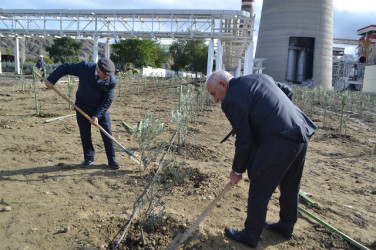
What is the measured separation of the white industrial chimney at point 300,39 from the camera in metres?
29.1

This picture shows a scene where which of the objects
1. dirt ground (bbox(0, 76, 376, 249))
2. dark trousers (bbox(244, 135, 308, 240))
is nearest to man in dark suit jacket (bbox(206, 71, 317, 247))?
dark trousers (bbox(244, 135, 308, 240))

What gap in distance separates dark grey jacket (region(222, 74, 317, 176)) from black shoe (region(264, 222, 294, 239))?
0.81 meters

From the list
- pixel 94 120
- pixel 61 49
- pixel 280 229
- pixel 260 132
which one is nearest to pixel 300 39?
pixel 94 120

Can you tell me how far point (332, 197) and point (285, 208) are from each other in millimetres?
1419

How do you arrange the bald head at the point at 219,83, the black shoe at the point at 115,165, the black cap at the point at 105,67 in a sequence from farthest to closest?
the black shoe at the point at 115,165 → the black cap at the point at 105,67 → the bald head at the point at 219,83

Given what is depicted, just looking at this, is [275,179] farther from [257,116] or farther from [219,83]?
[219,83]

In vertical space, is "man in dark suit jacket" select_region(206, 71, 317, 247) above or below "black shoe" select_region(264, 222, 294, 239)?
above

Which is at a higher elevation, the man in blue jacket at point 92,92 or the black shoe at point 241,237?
the man in blue jacket at point 92,92

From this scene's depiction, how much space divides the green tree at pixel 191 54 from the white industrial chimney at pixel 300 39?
37.8 ft

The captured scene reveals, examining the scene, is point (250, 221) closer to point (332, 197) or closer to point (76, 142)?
point (332, 197)

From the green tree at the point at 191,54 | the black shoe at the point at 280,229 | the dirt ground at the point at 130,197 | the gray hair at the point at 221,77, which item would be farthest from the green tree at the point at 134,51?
the black shoe at the point at 280,229

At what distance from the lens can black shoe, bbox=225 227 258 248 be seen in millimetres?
2428

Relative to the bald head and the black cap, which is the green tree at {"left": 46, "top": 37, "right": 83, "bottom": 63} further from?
the bald head

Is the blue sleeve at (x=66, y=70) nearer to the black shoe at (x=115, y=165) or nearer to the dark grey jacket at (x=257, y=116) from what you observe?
the black shoe at (x=115, y=165)
